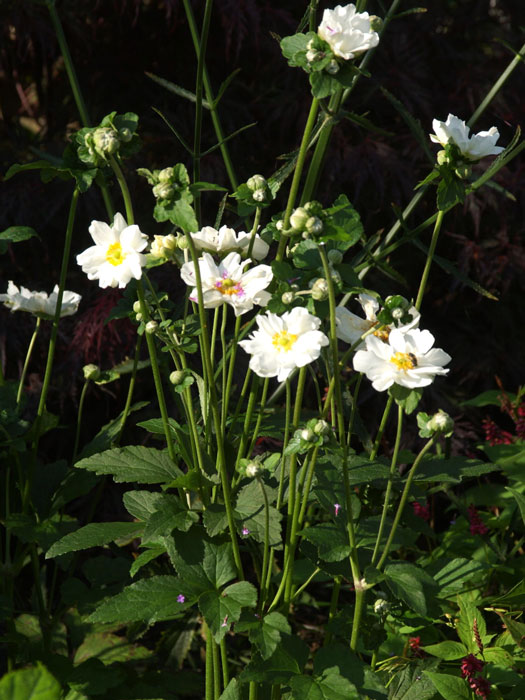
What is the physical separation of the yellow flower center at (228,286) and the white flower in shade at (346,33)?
0.90 ft

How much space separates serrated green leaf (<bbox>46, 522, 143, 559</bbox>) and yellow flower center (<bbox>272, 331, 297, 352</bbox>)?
37cm

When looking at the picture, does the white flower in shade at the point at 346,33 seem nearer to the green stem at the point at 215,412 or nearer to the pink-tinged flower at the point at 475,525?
the green stem at the point at 215,412

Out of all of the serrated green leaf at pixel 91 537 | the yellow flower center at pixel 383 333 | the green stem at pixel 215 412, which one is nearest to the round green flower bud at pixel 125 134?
the green stem at pixel 215 412

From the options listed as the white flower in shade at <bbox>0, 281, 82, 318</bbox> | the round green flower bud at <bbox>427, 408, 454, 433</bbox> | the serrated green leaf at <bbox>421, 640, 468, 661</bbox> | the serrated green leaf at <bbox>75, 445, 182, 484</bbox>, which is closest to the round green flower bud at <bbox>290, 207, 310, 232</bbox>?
the round green flower bud at <bbox>427, 408, 454, 433</bbox>

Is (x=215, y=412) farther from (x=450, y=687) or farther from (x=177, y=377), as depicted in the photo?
(x=450, y=687)

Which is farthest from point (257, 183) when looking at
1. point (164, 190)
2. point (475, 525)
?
point (475, 525)

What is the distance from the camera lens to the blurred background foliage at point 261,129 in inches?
63.9

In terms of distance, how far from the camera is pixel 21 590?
179cm

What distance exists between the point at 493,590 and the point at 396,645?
326 millimetres

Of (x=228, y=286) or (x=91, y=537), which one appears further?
(x=91, y=537)

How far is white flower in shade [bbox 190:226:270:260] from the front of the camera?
0.95 metres

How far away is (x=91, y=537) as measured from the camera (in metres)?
1.00

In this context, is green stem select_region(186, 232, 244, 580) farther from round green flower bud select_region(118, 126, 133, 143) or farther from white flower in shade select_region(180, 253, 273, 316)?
round green flower bud select_region(118, 126, 133, 143)

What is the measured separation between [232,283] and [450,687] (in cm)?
55
